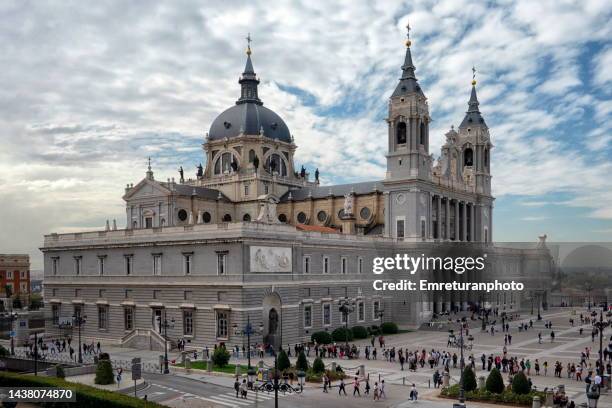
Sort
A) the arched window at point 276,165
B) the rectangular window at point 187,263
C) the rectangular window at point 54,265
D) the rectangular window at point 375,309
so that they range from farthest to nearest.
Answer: the arched window at point 276,165 → the rectangular window at point 375,309 → the rectangular window at point 54,265 → the rectangular window at point 187,263

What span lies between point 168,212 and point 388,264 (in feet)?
87.5

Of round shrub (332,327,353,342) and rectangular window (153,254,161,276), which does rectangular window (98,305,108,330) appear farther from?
round shrub (332,327,353,342)

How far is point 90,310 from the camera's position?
69.7 m

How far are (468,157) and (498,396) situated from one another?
6812 centimetres

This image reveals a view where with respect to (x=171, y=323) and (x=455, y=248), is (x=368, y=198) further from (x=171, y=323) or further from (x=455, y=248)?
(x=171, y=323)

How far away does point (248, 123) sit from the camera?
308ft

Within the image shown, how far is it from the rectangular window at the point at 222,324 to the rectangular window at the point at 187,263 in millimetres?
5323

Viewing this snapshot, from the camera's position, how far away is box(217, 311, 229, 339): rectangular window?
187 feet

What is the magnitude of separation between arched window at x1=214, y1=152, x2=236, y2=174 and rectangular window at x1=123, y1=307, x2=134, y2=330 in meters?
32.4

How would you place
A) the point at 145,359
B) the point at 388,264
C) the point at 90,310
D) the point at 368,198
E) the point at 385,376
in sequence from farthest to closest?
1. the point at 368,198
2. the point at 388,264
3. the point at 90,310
4. the point at 145,359
5. the point at 385,376

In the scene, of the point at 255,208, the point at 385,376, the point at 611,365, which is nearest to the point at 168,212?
the point at 255,208

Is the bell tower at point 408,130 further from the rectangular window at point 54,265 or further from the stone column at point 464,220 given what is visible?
the rectangular window at point 54,265

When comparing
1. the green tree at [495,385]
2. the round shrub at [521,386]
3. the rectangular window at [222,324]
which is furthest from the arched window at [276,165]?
the round shrub at [521,386]

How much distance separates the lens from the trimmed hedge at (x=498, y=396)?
119 feet
